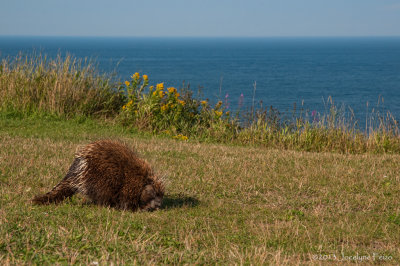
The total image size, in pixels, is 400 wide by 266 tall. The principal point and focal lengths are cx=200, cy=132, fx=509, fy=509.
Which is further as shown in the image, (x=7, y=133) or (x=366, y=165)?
(x=7, y=133)

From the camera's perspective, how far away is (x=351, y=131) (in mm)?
14219

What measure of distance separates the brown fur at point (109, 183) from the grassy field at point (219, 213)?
0.70ft

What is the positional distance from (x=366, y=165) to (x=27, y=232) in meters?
7.54

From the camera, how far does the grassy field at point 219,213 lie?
5199mm

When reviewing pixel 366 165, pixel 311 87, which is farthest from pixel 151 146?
pixel 311 87

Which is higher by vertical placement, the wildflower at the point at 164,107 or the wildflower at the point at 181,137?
the wildflower at the point at 164,107

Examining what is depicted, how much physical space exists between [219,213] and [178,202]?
2.91ft

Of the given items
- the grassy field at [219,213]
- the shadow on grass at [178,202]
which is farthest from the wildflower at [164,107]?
the shadow on grass at [178,202]

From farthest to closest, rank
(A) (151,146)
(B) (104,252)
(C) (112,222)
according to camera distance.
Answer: (A) (151,146)
(C) (112,222)
(B) (104,252)

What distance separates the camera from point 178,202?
7.99m

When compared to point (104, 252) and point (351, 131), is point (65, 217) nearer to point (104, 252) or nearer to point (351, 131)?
point (104, 252)

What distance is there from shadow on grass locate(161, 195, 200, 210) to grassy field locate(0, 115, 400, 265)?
1.0 inches

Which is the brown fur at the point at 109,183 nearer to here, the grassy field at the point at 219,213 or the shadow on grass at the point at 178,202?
the grassy field at the point at 219,213

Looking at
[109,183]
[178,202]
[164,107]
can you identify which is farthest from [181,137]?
[109,183]
